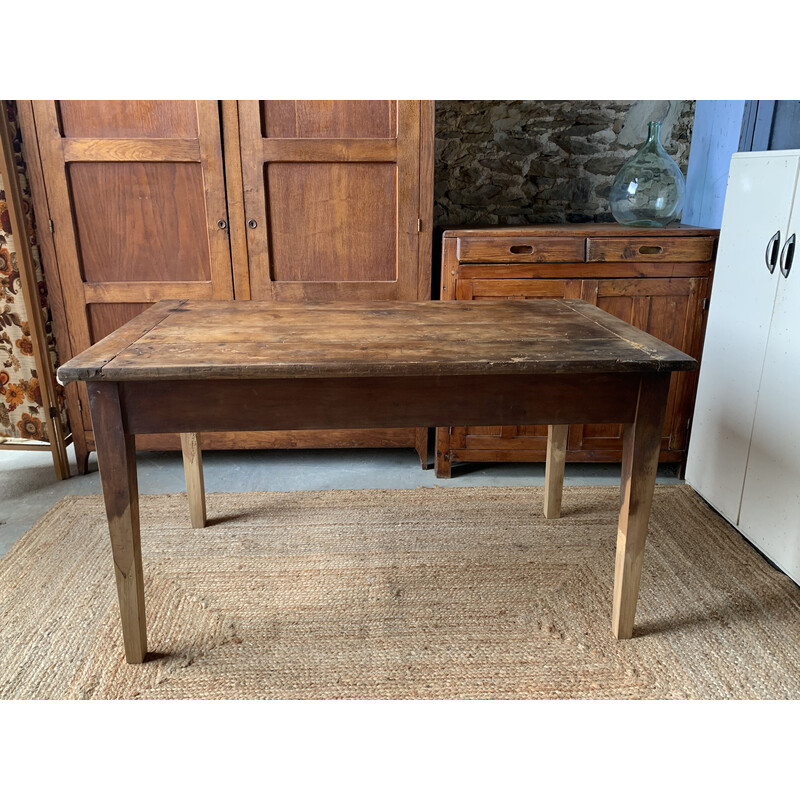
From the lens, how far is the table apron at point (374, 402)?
1.71 meters

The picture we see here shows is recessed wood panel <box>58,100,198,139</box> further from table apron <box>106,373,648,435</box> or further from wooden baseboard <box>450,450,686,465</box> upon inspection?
wooden baseboard <box>450,450,686,465</box>

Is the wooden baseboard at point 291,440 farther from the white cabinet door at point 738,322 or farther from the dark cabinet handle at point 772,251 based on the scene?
the dark cabinet handle at point 772,251

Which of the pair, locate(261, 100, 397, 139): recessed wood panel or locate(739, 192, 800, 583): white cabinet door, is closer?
locate(739, 192, 800, 583): white cabinet door

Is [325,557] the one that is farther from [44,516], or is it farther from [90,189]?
[90,189]

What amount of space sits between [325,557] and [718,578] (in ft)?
4.36

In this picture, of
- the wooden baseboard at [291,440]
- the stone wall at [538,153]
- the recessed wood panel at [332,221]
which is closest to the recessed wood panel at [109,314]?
the wooden baseboard at [291,440]

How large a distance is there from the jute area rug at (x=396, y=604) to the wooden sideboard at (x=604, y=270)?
0.79 metres

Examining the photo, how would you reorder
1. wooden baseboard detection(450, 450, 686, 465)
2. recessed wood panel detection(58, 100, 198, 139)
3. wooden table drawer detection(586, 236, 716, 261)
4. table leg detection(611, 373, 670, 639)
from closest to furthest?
table leg detection(611, 373, 670, 639), recessed wood panel detection(58, 100, 198, 139), wooden table drawer detection(586, 236, 716, 261), wooden baseboard detection(450, 450, 686, 465)

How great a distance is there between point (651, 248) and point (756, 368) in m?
0.67

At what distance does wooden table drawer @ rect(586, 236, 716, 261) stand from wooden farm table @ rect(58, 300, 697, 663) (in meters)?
0.96

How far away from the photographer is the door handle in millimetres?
2273

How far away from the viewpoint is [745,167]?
2.52 m

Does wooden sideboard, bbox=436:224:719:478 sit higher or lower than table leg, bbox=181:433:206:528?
higher

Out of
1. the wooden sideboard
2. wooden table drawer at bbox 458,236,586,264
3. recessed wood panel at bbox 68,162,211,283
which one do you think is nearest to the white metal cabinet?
the wooden sideboard
